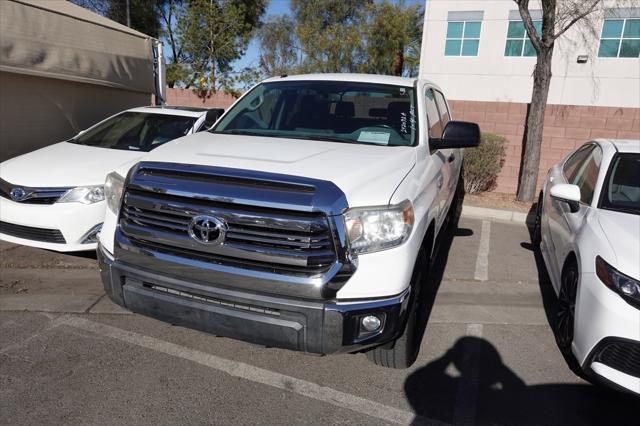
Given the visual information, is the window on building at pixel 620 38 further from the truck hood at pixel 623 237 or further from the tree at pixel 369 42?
the truck hood at pixel 623 237

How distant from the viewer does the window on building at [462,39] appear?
2262 cm

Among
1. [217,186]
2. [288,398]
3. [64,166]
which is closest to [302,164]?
[217,186]

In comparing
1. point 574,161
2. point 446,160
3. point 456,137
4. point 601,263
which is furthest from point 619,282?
point 574,161

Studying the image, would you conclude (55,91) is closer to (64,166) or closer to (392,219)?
(64,166)

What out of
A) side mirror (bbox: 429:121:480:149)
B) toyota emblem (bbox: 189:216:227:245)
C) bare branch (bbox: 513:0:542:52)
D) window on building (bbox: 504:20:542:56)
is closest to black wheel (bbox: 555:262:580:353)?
side mirror (bbox: 429:121:480:149)

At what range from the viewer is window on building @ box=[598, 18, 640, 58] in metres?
19.7

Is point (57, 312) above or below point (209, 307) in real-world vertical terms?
below

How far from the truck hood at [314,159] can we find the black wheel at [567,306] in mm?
1398

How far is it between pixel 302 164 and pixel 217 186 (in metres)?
0.50

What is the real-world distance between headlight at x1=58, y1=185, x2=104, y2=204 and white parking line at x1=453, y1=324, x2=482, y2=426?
11.4ft

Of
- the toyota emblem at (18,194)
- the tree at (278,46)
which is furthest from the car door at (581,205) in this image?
the tree at (278,46)

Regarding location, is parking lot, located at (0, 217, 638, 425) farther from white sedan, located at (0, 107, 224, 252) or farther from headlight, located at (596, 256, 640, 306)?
headlight, located at (596, 256, 640, 306)

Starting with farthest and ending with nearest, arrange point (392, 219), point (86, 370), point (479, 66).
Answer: point (479, 66), point (86, 370), point (392, 219)

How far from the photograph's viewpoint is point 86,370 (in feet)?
9.72
